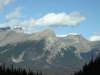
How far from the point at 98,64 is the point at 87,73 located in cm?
1091

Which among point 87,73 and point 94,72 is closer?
point 94,72

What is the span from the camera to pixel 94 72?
182500 mm

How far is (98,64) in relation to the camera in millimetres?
198250

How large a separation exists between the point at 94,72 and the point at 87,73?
12.3 metres

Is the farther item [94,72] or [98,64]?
[98,64]

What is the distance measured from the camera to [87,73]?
19425 cm

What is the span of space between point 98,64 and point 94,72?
17.0 metres
